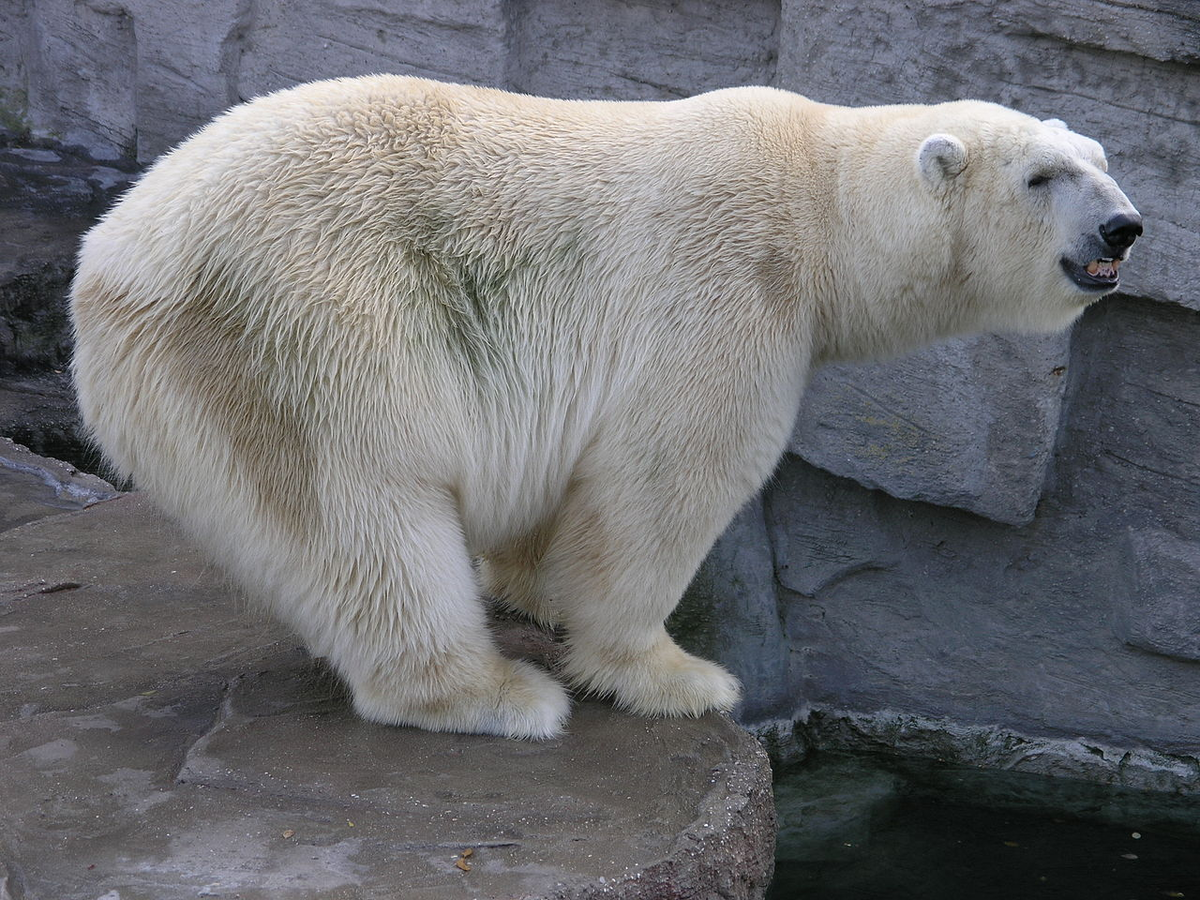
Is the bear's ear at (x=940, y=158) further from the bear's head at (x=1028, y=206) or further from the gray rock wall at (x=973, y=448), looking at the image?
the gray rock wall at (x=973, y=448)

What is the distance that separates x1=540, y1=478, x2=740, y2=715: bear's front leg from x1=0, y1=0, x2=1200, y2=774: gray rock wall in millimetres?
1580

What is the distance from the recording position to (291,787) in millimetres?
2588

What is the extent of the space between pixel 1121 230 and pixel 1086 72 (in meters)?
1.30

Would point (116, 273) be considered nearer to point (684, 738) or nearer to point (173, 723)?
point (173, 723)

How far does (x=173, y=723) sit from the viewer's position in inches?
112

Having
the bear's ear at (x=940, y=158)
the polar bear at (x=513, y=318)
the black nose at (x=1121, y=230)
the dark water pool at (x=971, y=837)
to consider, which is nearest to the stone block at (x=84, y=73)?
the polar bear at (x=513, y=318)

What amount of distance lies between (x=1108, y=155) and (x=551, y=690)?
235cm

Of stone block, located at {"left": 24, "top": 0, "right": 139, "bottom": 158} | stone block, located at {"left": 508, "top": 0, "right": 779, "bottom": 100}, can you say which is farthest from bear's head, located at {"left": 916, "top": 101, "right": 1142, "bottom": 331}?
stone block, located at {"left": 24, "top": 0, "right": 139, "bottom": 158}

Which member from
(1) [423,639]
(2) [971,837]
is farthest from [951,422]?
(1) [423,639]

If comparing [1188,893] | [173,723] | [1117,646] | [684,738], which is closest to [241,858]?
[173,723]

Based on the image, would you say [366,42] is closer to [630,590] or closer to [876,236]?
[876,236]

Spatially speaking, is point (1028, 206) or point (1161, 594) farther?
point (1161, 594)

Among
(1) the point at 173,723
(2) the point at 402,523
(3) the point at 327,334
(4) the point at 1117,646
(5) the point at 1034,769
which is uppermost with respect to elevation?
(3) the point at 327,334

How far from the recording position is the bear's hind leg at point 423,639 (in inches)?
105
